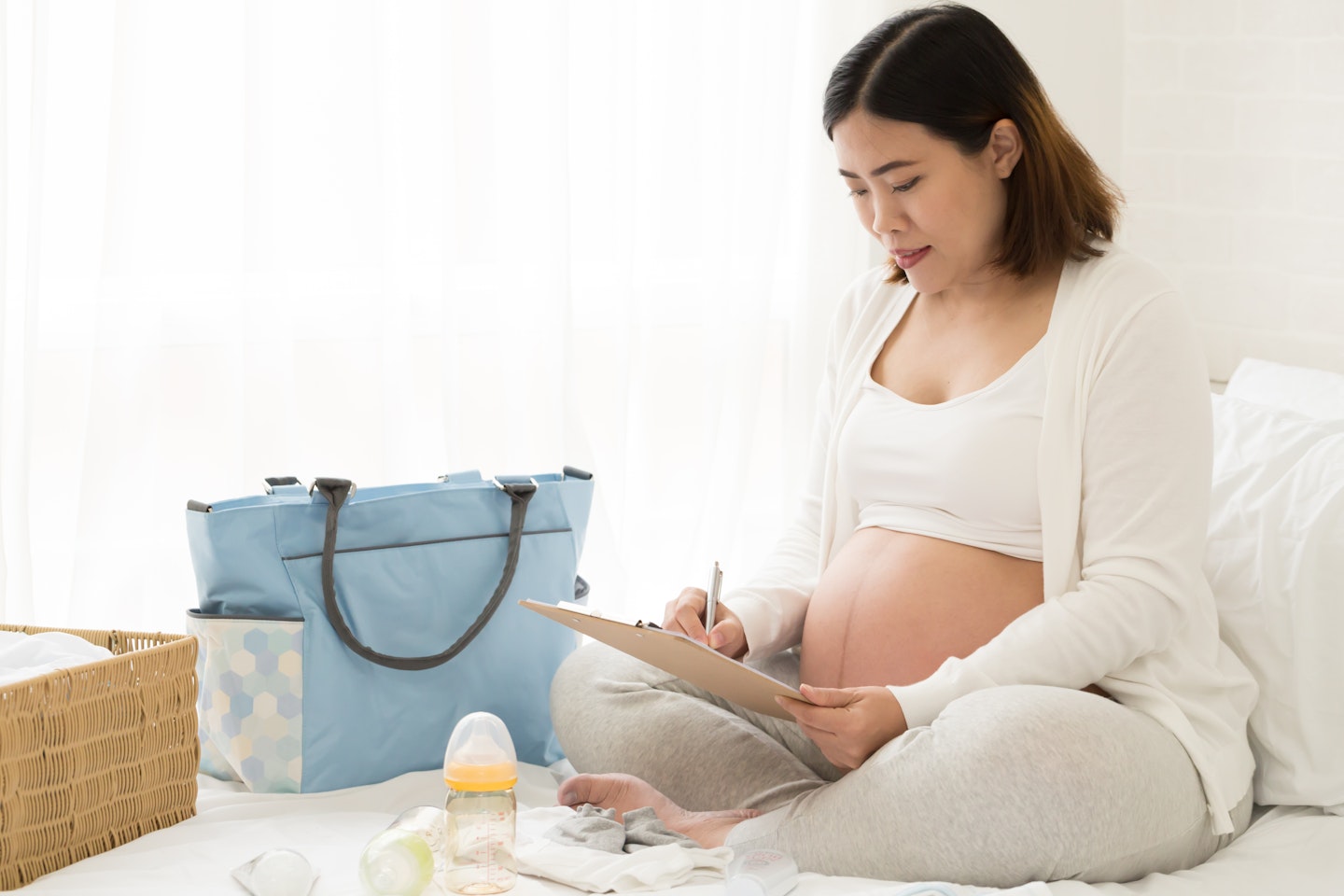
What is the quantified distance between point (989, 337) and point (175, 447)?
127 centimetres

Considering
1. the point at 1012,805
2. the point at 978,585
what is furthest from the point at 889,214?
the point at 1012,805

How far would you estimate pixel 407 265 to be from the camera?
209 cm

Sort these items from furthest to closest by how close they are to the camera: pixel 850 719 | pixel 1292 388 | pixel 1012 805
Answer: pixel 1292 388, pixel 850 719, pixel 1012 805

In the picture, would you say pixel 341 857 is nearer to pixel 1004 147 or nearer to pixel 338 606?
pixel 338 606

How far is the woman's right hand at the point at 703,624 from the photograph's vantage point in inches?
59.9

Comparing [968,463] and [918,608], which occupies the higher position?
[968,463]

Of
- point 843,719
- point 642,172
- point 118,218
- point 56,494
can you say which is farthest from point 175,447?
point 843,719

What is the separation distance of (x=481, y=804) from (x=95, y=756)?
407mm

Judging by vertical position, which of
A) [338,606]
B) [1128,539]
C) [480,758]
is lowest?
[480,758]

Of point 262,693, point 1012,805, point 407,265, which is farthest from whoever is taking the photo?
point 407,265

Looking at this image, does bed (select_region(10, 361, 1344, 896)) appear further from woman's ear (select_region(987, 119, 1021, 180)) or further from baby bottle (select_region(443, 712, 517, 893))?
woman's ear (select_region(987, 119, 1021, 180))

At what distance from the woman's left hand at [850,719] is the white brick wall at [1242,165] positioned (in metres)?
1.12

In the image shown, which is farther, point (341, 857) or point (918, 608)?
point (918, 608)

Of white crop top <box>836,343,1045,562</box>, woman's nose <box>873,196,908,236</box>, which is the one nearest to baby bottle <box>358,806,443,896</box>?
white crop top <box>836,343,1045,562</box>
